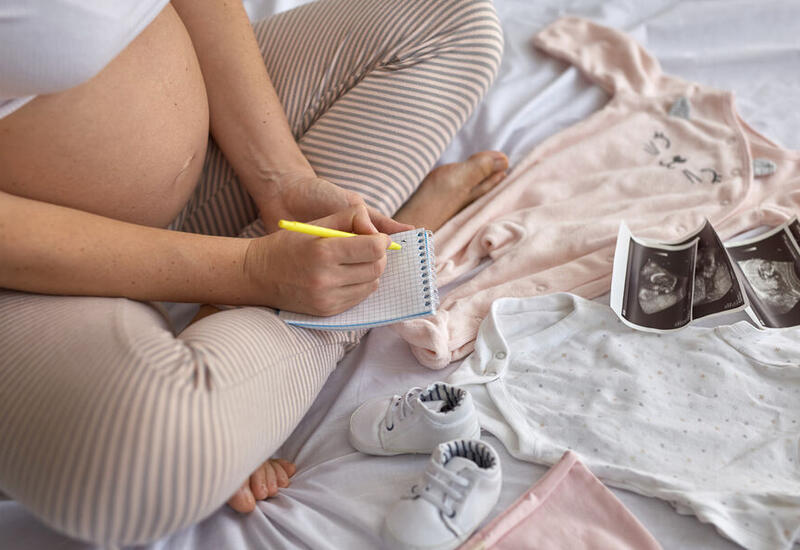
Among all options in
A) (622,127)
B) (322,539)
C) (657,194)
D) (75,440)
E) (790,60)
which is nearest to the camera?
(75,440)

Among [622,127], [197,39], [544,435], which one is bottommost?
[544,435]

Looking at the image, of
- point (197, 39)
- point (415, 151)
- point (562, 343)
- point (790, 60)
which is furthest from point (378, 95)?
point (790, 60)

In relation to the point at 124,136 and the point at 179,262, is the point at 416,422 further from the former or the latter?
the point at 124,136

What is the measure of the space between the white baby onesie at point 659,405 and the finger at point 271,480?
0.24m

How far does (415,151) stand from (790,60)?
810mm

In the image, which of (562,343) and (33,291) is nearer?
(33,291)

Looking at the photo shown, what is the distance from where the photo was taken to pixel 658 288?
0.94m

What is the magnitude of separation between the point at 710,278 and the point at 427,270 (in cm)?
42

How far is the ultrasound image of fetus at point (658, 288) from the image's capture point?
918 millimetres

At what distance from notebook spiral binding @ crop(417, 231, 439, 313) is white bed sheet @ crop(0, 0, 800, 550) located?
0.17 meters

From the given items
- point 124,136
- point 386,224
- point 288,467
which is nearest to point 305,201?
point 386,224

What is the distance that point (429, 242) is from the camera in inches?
32.4

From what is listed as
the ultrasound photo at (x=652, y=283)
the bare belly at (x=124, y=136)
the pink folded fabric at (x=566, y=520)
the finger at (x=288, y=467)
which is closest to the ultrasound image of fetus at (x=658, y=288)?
the ultrasound photo at (x=652, y=283)

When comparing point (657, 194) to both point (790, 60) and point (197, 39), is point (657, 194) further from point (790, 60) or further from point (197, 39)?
point (197, 39)
